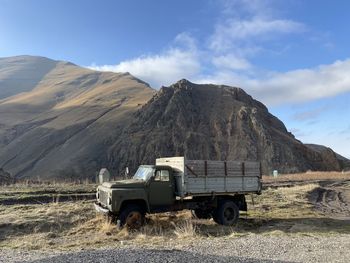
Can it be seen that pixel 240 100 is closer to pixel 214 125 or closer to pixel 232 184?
pixel 214 125

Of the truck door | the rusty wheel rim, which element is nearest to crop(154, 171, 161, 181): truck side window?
the truck door

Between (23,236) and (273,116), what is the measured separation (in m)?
70.8

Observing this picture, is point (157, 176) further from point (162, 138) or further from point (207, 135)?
point (207, 135)

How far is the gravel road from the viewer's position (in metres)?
9.98

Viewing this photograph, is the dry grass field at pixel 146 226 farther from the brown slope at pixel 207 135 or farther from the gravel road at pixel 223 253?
the brown slope at pixel 207 135

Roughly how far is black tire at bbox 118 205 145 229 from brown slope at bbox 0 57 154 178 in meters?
43.5

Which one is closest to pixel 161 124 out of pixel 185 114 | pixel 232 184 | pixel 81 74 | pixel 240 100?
pixel 185 114

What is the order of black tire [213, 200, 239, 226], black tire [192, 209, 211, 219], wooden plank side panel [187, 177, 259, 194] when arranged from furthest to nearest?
black tire [192, 209, 211, 219] < black tire [213, 200, 239, 226] < wooden plank side panel [187, 177, 259, 194]

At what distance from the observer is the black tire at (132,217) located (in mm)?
15672

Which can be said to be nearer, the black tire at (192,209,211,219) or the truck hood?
the truck hood

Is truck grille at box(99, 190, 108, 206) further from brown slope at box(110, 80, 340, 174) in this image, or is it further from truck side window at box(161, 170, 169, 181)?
brown slope at box(110, 80, 340, 174)

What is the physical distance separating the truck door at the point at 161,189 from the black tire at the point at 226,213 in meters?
2.04

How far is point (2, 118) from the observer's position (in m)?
98.5

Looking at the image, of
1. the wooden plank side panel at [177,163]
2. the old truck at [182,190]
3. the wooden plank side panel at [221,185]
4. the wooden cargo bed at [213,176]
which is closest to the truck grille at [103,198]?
the old truck at [182,190]
